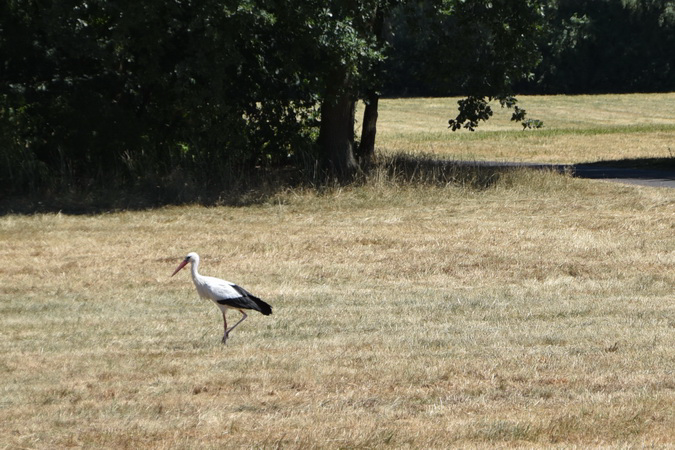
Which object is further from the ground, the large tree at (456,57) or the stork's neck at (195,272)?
the large tree at (456,57)

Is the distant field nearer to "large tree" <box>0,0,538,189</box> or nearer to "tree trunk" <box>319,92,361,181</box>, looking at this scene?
"tree trunk" <box>319,92,361,181</box>

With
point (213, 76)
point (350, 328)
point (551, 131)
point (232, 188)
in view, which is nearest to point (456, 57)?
point (232, 188)

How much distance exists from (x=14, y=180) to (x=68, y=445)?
14788mm

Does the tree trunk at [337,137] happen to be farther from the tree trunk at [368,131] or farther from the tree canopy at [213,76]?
the tree trunk at [368,131]

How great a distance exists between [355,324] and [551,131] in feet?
112

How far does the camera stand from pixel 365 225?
17500 millimetres

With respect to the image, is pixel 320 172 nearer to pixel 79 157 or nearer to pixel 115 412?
pixel 79 157

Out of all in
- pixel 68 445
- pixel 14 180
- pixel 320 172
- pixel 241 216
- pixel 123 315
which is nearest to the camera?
pixel 68 445

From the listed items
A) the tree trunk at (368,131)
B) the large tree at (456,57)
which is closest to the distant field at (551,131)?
the tree trunk at (368,131)

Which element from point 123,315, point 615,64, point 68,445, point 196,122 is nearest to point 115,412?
point 68,445

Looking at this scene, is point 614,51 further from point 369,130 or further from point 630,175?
point 369,130

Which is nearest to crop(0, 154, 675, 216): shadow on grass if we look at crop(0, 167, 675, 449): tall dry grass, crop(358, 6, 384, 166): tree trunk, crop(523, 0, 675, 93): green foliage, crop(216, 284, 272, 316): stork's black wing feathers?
crop(0, 167, 675, 449): tall dry grass

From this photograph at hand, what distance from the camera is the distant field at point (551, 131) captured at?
1319 inches

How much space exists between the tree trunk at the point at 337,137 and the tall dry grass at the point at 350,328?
2.57 metres
